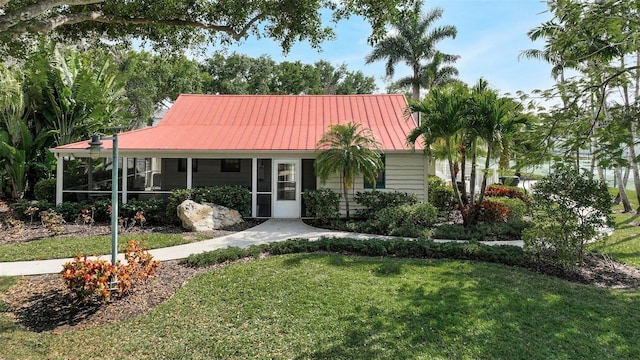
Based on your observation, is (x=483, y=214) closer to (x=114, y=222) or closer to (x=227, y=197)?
(x=227, y=197)

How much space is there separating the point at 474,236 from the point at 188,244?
7762 millimetres

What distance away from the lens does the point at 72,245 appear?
9.05 metres

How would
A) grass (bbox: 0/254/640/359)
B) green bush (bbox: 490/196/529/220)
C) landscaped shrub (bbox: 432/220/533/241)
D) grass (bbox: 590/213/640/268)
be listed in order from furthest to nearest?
green bush (bbox: 490/196/529/220) → landscaped shrub (bbox: 432/220/533/241) → grass (bbox: 590/213/640/268) → grass (bbox: 0/254/640/359)

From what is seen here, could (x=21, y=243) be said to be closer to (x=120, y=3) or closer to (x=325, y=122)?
(x=120, y=3)

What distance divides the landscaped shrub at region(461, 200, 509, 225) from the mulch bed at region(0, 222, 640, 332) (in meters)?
3.82

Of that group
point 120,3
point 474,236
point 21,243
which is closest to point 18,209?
point 21,243

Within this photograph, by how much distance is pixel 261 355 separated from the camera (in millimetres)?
4168

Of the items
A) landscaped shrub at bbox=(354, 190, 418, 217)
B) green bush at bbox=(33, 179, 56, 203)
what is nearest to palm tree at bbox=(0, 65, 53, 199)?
green bush at bbox=(33, 179, 56, 203)

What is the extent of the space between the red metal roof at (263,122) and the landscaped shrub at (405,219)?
239 cm

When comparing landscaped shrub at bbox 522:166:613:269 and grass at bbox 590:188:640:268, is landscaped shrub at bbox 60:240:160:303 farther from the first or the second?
grass at bbox 590:188:640:268

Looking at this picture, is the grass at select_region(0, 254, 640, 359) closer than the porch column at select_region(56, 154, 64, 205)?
Yes

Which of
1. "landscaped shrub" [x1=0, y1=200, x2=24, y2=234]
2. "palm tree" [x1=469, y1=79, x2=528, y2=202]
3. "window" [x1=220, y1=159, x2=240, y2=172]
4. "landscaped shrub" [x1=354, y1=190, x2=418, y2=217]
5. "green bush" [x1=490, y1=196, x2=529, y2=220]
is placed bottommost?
"landscaped shrub" [x1=0, y1=200, x2=24, y2=234]

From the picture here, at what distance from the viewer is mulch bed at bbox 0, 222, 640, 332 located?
5277 millimetres

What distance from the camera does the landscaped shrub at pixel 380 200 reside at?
12.6 meters
